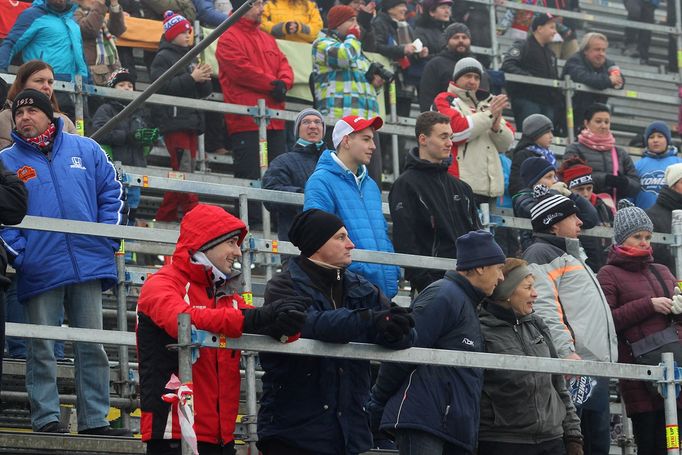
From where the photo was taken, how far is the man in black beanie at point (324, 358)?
23.7ft

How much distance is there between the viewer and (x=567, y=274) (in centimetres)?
941

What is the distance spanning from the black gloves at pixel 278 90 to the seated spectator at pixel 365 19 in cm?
139

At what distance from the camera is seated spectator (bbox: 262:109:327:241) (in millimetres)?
10719

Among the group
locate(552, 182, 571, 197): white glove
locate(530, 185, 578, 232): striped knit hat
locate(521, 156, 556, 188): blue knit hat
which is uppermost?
locate(521, 156, 556, 188): blue knit hat

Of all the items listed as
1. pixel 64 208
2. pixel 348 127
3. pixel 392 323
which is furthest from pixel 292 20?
pixel 392 323

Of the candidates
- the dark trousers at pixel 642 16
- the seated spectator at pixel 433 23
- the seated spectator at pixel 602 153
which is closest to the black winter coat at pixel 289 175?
the seated spectator at pixel 602 153

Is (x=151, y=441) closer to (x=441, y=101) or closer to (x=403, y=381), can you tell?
(x=403, y=381)

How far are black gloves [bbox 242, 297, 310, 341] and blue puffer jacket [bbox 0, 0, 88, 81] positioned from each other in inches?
239

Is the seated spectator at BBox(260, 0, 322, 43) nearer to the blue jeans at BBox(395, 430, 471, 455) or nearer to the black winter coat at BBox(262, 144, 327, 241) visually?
the black winter coat at BBox(262, 144, 327, 241)

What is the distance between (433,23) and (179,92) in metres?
3.11

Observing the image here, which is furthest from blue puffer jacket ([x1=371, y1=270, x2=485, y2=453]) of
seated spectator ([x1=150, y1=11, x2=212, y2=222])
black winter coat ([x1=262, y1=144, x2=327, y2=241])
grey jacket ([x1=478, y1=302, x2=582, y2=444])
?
seated spectator ([x1=150, y1=11, x2=212, y2=222])

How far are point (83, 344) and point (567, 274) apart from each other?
9.16 feet

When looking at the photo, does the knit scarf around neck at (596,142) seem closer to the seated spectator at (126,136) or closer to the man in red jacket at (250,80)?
the man in red jacket at (250,80)

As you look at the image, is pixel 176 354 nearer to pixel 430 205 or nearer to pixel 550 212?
pixel 430 205
